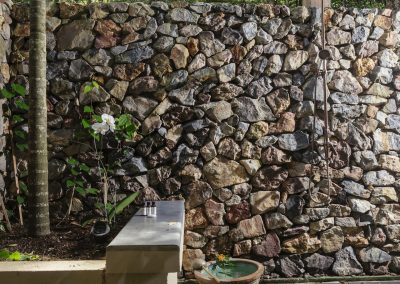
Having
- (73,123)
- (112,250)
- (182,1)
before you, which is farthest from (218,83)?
(112,250)

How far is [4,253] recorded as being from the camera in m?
1.80

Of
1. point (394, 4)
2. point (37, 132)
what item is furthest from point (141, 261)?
point (394, 4)

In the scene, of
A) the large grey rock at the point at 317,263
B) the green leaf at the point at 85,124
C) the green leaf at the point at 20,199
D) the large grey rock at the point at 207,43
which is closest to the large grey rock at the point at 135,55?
the large grey rock at the point at 207,43

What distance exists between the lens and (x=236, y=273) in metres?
2.90

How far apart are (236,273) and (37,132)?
5.23 ft

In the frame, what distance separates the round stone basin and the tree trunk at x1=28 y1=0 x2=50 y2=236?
114 cm

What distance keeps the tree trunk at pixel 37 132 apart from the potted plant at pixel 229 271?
44.7 inches

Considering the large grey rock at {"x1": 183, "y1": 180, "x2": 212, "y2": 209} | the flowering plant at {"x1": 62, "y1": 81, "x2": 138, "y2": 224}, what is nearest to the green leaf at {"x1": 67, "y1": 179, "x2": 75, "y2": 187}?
the flowering plant at {"x1": 62, "y1": 81, "x2": 138, "y2": 224}

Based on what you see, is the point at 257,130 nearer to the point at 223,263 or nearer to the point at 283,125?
the point at 283,125

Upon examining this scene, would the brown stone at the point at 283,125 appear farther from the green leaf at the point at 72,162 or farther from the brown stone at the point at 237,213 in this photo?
the green leaf at the point at 72,162

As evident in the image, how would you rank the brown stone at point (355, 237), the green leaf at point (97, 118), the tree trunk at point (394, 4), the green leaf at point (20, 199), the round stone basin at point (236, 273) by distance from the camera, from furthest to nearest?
the tree trunk at point (394, 4), the brown stone at point (355, 237), the green leaf at point (97, 118), the green leaf at point (20, 199), the round stone basin at point (236, 273)

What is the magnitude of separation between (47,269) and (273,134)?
2.09 metres

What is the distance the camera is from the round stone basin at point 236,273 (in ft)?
8.98

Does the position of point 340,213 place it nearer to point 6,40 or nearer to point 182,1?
point 182,1
